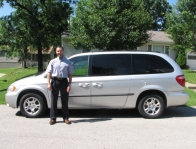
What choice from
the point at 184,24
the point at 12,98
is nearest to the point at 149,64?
the point at 12,98

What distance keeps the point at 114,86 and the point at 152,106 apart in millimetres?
1178

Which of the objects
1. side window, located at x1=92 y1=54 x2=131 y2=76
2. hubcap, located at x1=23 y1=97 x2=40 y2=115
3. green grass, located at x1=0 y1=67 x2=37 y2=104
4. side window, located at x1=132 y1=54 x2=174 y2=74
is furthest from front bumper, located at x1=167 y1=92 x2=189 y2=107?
green grass, located at x1=0 y1=67 x2=37 y2=104

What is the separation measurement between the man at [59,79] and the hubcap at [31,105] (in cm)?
70

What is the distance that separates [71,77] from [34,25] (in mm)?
12880

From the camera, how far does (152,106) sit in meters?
6.64

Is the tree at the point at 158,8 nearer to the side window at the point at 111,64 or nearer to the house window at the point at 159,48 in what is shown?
the house window at the point at 159,48

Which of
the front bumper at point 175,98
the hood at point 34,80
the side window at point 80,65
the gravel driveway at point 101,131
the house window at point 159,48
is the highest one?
the house window at point 159,48

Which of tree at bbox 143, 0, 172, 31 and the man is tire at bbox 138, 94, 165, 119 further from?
tree at bbox 143, 0, 172, 31

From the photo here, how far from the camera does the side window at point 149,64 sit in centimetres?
665

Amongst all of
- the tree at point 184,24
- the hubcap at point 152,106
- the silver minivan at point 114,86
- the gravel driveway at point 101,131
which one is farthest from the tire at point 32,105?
the tree at point 184,24

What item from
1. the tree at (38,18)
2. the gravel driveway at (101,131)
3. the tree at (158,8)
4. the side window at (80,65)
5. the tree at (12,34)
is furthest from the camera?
the tree at (158,8)

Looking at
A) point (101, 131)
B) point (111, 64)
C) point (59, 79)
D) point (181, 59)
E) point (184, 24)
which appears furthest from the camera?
point (181, 59)

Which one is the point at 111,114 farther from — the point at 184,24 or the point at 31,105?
the point at 184,24

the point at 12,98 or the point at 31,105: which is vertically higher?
the point at 12,98
